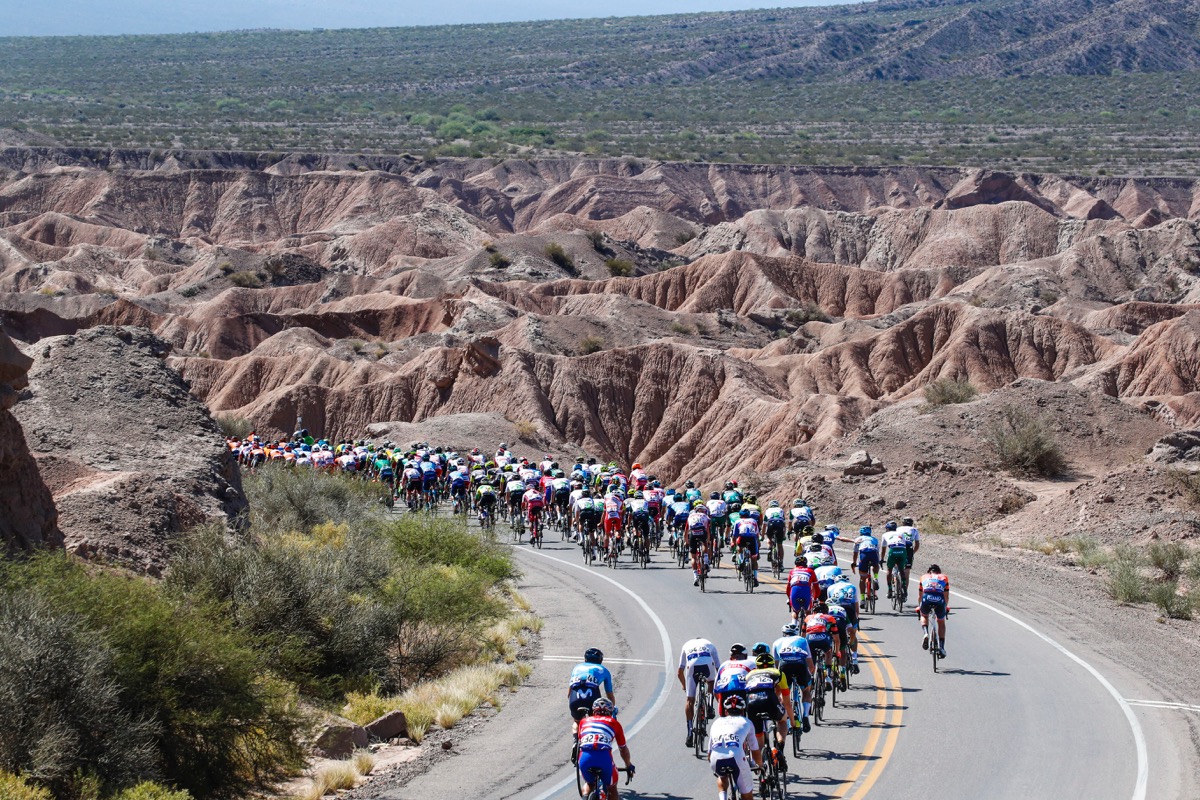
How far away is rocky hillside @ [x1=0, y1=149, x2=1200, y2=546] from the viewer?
5806cm

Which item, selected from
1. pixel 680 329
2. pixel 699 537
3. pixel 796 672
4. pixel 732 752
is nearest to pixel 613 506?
pixel 699 537

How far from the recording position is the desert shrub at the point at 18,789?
38.8 ft

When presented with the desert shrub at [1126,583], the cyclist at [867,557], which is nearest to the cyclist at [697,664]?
the cyclist at [867,557]

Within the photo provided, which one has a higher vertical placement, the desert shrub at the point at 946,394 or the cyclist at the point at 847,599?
the cyclist at the point at 847,599

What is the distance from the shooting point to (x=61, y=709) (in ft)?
43.3

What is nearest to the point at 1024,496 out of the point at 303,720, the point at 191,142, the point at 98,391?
the point at 98,391

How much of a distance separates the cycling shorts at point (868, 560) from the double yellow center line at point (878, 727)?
5.69 ft

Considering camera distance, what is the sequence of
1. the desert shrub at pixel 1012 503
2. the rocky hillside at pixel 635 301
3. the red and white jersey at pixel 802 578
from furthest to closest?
1. the rocky hillside at pixel 635 301
2. the desert shrub at pixel 1012 503
3. the red and white jersey at pixel 802 578

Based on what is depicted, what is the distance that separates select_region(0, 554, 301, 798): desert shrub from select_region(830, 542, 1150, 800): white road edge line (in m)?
8.51

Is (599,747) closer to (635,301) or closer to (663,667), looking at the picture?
(663,667)

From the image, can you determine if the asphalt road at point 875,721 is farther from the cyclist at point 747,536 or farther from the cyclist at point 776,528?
the cyclist at point 776,528

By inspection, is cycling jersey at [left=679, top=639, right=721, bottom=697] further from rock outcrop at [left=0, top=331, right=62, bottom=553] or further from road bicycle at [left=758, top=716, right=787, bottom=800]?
rock outcrop at [left=0, top=331, right=62, bottom=553]

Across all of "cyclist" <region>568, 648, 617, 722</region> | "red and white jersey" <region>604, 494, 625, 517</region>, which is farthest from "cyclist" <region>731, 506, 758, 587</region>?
"cyclist" <region>568, 648, 617, 722</region>

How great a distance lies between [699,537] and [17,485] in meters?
11.7
